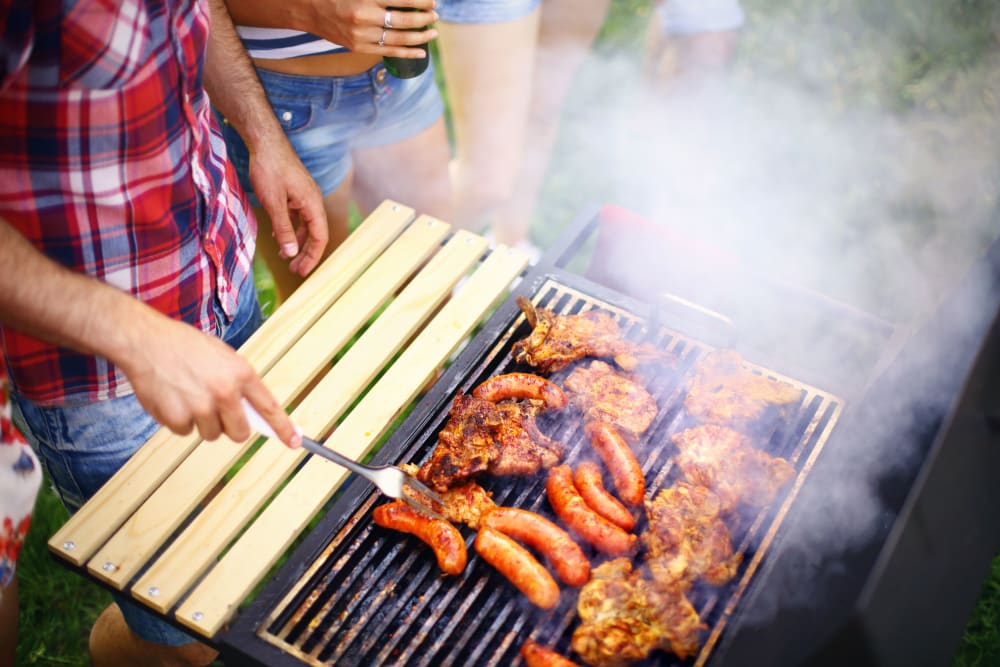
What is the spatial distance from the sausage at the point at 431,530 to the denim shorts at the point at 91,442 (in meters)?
0.76

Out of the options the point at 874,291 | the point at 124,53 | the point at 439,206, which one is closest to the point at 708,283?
the point at 439,206

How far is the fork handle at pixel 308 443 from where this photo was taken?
2.00m

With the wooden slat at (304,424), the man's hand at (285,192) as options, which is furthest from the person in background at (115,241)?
the wooden slat at (304,424)

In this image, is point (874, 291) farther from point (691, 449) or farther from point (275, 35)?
point (275, 35)

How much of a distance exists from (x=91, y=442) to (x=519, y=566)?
1.41 metres

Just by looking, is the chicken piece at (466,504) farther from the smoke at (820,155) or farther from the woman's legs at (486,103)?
the woman's legs at (486,103)

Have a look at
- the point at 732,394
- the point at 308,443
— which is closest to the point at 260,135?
the point at 308,443

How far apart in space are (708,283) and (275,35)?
2.02m

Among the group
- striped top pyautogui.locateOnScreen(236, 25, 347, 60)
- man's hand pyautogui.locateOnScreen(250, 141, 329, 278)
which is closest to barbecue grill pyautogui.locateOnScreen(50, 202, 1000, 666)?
man's hand pyautogui.locateOnScreen(250, 141, 329, 278)

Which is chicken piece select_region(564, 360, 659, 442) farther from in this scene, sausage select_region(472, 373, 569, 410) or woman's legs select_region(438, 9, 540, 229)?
woman's legs select_region(438, 9, 540, 229)

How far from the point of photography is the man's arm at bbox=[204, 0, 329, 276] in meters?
2.88

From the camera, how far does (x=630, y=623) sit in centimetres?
208

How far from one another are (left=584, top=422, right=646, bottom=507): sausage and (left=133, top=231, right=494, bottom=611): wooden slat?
0.84 meters

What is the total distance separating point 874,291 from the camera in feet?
15.1
